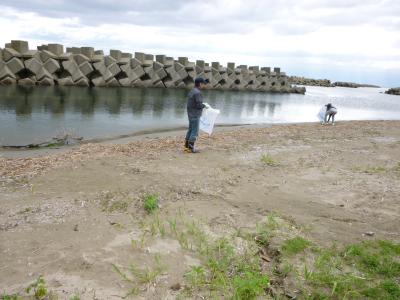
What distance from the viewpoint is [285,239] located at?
524 centimetres

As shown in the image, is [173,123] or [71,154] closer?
[71,154]

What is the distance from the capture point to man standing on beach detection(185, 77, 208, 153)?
963 cm

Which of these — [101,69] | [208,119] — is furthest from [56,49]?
[208,119]

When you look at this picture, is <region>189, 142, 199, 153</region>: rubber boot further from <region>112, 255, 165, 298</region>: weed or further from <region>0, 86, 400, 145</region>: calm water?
<region>112, 255, 165, 298</region>: weed

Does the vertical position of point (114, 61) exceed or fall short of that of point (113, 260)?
it exceeds it

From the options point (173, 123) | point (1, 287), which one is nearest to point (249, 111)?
point (173, 123)

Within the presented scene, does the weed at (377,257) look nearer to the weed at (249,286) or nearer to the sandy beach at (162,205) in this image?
the sandy beach at (162,205)

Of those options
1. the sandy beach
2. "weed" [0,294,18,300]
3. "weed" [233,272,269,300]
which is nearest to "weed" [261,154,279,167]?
the sandy beach

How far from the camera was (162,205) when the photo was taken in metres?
6.23

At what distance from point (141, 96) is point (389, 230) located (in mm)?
19531

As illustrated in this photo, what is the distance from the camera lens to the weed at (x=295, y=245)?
194 inches

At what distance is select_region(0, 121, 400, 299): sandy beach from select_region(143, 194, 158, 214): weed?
Answer: 0.09m

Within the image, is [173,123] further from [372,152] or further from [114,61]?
[114,61]

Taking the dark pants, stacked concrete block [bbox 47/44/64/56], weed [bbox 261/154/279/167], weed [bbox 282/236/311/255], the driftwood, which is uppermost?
stacked concrete block [bbox 47/44/64/56]
